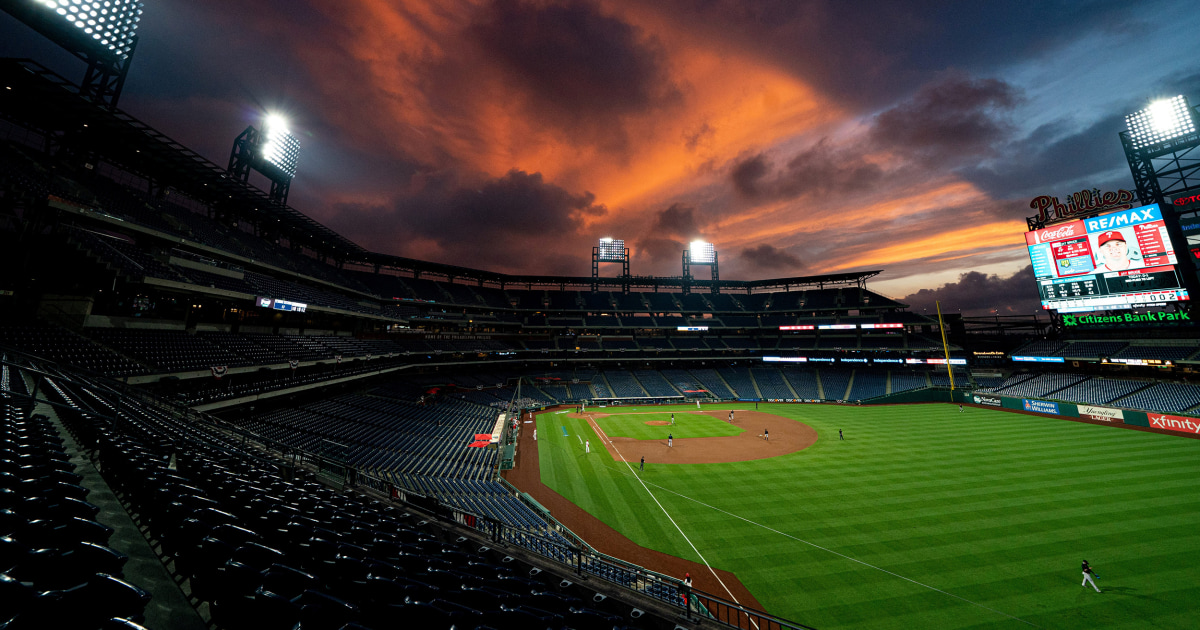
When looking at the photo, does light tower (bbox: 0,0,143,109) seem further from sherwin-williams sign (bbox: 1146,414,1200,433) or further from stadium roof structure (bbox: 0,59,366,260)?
sherwin-williams sign (bbox: 1146,414,1200,433)

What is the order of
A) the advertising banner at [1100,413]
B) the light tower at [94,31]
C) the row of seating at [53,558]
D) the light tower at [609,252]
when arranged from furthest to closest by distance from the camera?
the light tower at [609,252] < the advertising banner at [1100,413] < the light tower at [94,31] < the row of seating at [53,558]

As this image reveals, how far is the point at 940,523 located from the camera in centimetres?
1756

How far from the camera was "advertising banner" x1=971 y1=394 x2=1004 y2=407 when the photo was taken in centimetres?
4658

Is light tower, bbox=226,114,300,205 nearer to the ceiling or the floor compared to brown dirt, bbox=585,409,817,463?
nearer to the ceiling

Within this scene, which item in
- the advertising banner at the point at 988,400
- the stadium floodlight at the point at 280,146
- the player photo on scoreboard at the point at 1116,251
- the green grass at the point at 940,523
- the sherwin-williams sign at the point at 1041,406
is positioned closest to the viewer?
the green grass at the point at 940,523

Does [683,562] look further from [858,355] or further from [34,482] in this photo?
[858,355]

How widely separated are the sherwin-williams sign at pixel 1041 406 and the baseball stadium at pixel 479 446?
8.1 inches

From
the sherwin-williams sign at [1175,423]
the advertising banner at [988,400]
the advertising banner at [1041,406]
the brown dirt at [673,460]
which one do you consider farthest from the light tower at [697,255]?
the sherwin-williams sign at [1175,423]

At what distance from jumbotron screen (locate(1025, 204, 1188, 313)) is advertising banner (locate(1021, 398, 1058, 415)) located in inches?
428

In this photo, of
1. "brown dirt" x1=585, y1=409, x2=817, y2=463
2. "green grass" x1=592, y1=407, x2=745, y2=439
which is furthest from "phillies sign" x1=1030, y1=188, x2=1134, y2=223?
"green grass" x1=592, y1=407, x2=745, y2=439

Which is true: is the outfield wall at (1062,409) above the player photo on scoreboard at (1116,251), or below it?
below

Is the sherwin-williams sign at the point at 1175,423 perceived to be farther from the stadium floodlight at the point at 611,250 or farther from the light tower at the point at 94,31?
the light tower at the point at 94,31

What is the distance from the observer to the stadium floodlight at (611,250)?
7619 centimetres

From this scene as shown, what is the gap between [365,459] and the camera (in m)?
23.1
